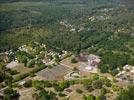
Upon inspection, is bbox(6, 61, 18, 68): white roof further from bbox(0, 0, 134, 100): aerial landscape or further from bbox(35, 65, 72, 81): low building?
bbox(35, 65, 72, 81): low building

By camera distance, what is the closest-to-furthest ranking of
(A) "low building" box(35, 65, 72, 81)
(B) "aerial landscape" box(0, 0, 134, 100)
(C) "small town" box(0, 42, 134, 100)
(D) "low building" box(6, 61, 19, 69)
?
(B) "aerial landscape" box(0, 0, 134, 100) < (C) "small town" box(0, 42, 134, 100) < (A) "low building" box(35, 65, 72, 81) < (D) "low building" box(6, 61, 19, 69)

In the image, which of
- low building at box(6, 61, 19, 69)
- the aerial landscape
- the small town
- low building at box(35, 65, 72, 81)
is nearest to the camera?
the aerial landscape

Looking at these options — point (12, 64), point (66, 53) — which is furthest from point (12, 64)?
point (66, 53)

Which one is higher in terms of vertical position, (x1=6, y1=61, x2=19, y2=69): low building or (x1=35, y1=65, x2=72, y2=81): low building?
(x1=6, y1=61, x2=19, y2=69): low building

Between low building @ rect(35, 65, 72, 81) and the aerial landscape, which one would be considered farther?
low building @ rect(35, 65, 72, 81)

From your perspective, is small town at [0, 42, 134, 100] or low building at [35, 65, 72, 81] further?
low building at [35, 65, 72, 81]

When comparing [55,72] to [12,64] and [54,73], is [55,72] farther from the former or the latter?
[12,64]

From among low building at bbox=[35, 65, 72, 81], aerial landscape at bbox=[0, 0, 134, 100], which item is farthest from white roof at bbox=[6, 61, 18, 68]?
low building at bbox=[35, 65, 72, 81]

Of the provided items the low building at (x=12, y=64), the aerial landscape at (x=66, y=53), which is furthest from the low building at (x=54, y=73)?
the low building at (x=12, y=64)

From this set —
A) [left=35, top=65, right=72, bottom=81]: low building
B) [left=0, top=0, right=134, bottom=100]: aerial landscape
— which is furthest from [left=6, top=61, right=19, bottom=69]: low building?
[left=35, top=65, right=72, bottom=81]: low building

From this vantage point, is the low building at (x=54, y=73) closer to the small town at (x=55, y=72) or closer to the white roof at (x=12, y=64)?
the small town at (x=55, y=72)
